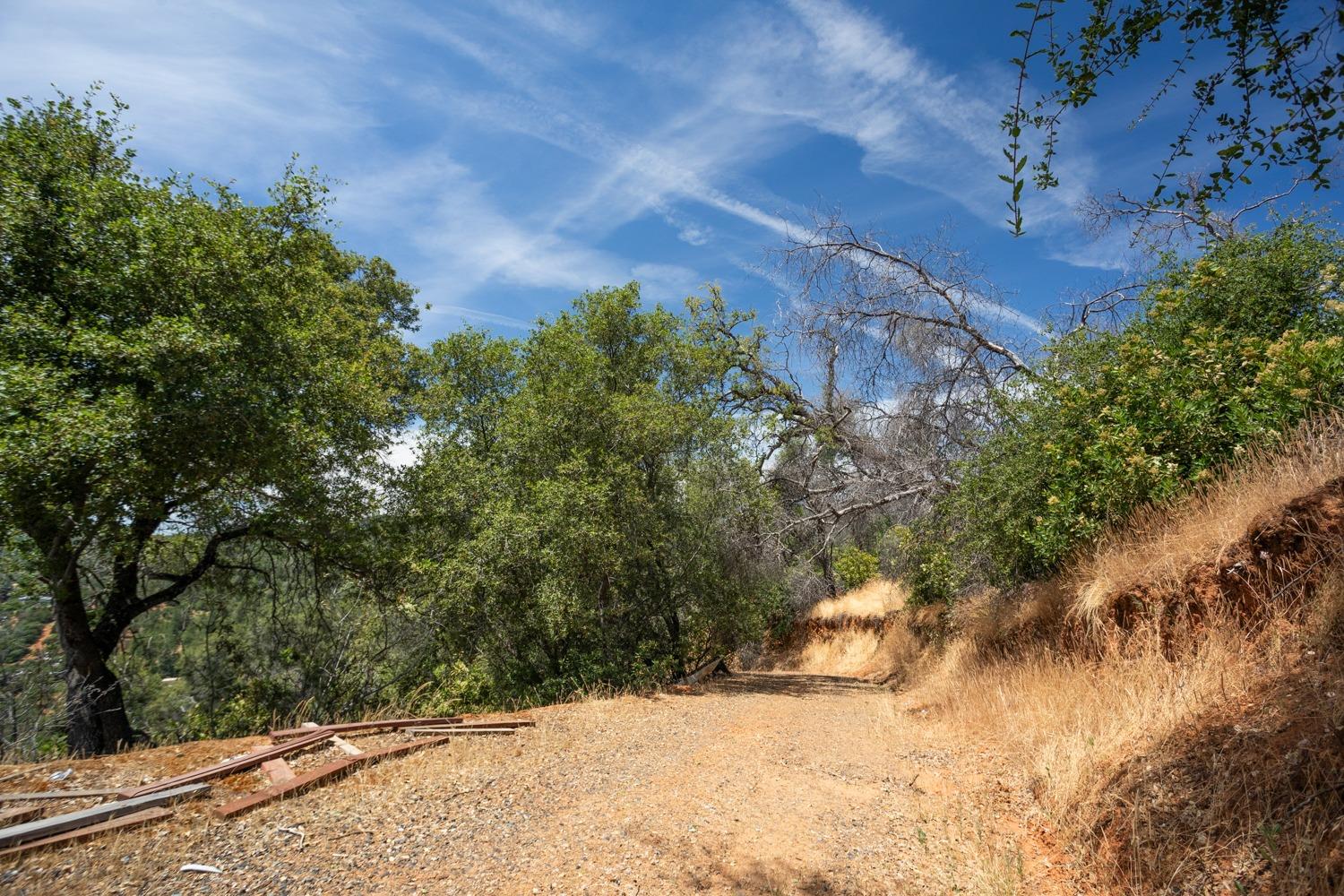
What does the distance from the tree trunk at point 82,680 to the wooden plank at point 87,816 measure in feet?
14.9

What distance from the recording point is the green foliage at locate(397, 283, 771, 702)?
10.9 m

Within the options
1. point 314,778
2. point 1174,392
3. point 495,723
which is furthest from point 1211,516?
point 314,778

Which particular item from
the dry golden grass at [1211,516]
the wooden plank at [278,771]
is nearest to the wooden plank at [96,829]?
the wooden plank at [278,771]

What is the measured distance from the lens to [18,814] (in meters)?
4.09

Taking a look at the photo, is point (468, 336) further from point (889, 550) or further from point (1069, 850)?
point (1069, 850)

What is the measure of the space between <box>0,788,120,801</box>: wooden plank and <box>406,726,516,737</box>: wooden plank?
2670 mm

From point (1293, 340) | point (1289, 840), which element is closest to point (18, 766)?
point (1289, 840)

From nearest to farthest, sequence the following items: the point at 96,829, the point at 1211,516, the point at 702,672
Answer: the point at 96,829, the point at 1211,516, the point at 702,672

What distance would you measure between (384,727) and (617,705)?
3523 millimetres

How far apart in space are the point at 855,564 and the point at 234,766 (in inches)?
701

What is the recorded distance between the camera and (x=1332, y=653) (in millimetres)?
3736

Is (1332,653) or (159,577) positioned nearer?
(1332,653)

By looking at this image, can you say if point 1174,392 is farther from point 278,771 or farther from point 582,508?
point 278,771

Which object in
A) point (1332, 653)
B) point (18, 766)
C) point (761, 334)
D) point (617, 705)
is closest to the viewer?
point (1332, 653)
